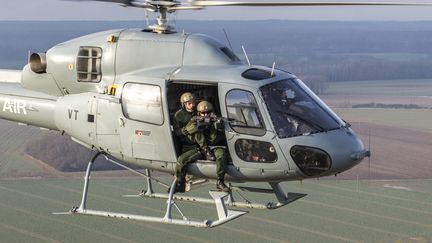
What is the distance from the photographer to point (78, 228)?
105 meters

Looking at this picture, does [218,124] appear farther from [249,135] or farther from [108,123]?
[108,123]

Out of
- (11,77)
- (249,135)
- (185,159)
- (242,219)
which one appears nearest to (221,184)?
(185,159)

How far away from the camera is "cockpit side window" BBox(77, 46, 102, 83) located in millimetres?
23547

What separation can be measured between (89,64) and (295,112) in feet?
23.4

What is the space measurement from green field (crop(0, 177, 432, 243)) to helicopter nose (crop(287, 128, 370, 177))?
253 feet

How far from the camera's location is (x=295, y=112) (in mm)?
20828

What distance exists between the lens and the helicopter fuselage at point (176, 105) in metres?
20.8

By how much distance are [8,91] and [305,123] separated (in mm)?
12103

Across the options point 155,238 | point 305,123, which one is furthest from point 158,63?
point 155,238

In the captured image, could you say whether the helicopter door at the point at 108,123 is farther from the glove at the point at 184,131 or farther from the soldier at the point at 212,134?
the soldier at the point at 212,134

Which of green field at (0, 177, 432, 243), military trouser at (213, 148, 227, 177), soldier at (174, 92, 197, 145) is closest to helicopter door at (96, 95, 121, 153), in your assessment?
soldier at (174, 92, 197, 145)

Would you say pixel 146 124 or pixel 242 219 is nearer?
pixel 146 124

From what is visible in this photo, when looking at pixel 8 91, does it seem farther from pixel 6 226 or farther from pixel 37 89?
pixel 6 226

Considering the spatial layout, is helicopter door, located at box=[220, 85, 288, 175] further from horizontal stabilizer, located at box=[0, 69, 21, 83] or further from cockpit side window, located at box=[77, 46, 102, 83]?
horizontal stabilizer, located at box=[0, 69, 21, 83]
